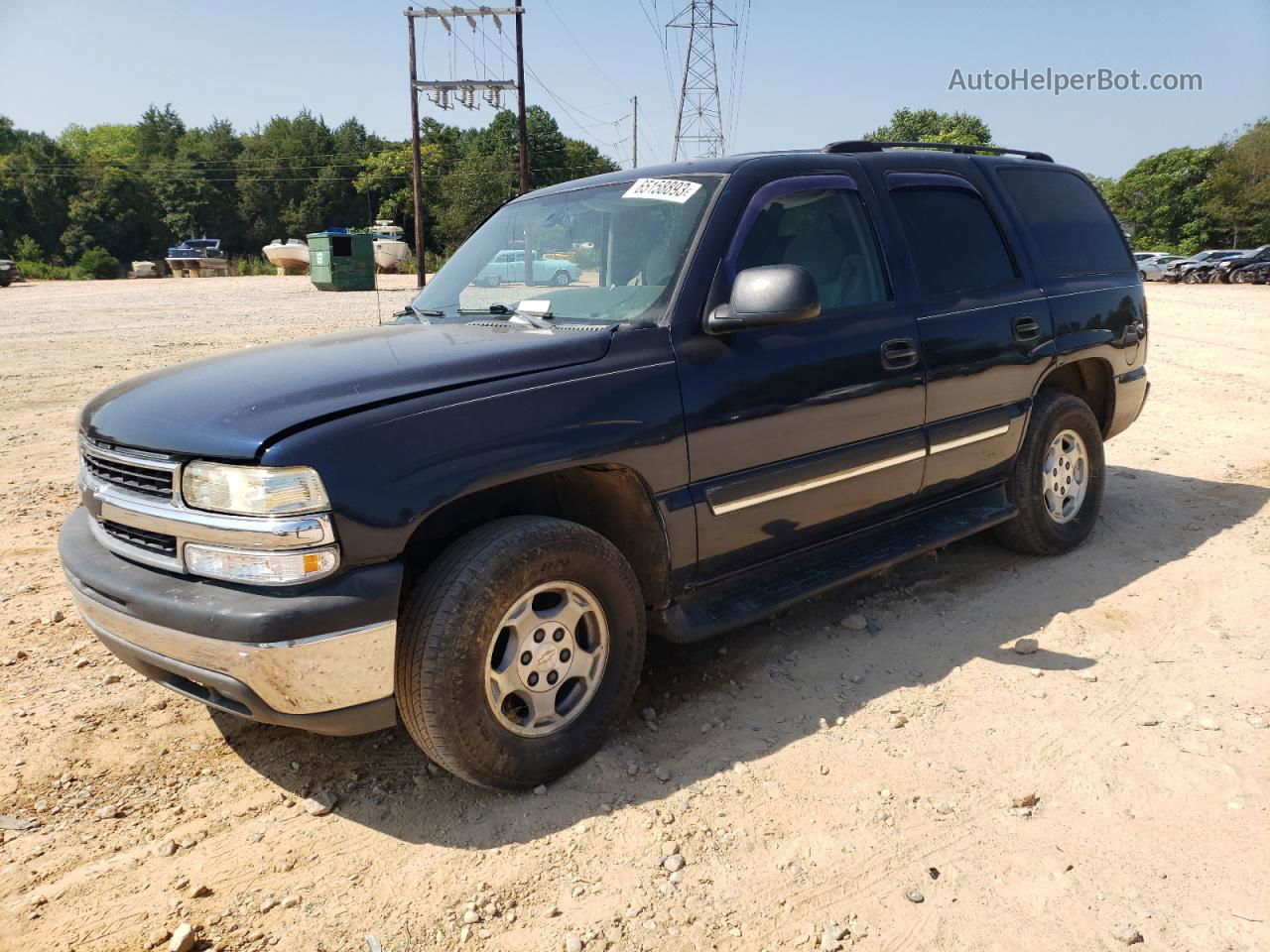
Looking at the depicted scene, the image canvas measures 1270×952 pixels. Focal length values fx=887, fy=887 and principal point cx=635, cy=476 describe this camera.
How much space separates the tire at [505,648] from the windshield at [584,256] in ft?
3.00

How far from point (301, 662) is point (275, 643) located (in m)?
0.09

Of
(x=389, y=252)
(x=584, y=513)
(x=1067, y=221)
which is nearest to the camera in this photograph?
(x=584, y=513)

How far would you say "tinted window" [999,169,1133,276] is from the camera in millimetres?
4656

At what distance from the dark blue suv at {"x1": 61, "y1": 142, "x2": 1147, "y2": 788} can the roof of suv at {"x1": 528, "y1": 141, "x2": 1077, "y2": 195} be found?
0.03m

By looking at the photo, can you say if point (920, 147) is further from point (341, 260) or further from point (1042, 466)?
point (341, 260)

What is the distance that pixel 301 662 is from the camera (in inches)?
91.7

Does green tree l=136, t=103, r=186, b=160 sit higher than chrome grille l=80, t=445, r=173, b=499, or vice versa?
green tree l=136, t=103, r=186, b=160

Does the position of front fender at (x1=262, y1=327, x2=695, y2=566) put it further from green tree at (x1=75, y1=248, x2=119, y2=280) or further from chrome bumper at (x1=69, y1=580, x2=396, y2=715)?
green tree at (x1=75, y1=248, x2=119, y2=280)

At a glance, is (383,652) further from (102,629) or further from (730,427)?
(730,427)

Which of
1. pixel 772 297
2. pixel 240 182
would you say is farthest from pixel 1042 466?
pixel 240 182

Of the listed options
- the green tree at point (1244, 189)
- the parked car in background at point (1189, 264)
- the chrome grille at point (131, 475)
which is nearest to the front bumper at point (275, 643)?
the chrome grille at point (131, 475)

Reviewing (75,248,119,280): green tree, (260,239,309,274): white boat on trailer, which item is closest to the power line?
(260,239,309,274): white boat on trailer

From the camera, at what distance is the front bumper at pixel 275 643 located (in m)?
2.30

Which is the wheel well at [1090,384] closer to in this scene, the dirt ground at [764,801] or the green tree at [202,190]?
the dirt ground at [764,801]
